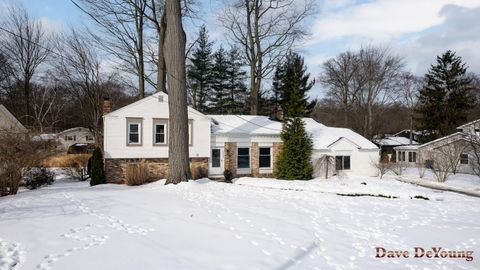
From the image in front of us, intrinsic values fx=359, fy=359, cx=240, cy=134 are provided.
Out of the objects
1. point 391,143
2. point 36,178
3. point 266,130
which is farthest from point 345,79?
point 36,178

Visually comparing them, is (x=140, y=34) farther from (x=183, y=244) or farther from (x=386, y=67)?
(x=386, y=67)

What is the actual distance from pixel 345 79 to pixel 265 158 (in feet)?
80.9

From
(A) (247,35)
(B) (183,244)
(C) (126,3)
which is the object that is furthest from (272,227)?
(A) (247,35)

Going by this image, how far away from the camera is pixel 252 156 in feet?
72.6

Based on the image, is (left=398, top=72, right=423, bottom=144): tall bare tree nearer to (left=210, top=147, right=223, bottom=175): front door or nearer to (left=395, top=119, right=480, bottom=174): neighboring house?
(left=395, top=119, right=480, bottom=174): neighboring house

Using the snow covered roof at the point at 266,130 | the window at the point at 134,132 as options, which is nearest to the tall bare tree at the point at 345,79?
the snow covered roof at the point at 266,130

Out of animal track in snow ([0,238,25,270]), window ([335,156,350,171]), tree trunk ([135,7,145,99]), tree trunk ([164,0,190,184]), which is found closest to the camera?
animal track in snow ([0,238,25,270])

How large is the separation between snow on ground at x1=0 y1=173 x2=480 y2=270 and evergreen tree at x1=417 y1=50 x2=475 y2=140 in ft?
94.8

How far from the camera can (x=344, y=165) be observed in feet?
78.9

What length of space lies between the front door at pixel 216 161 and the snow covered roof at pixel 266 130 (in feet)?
3.65

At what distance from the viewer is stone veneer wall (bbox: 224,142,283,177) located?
70.3 ft

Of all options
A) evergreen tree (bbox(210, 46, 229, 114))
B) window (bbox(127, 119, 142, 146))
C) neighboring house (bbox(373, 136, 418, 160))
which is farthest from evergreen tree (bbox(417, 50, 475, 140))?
window (bbox(127, 119, 142, 146))

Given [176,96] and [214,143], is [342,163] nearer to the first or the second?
[214,143]

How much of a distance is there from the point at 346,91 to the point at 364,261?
3982 centimetres
